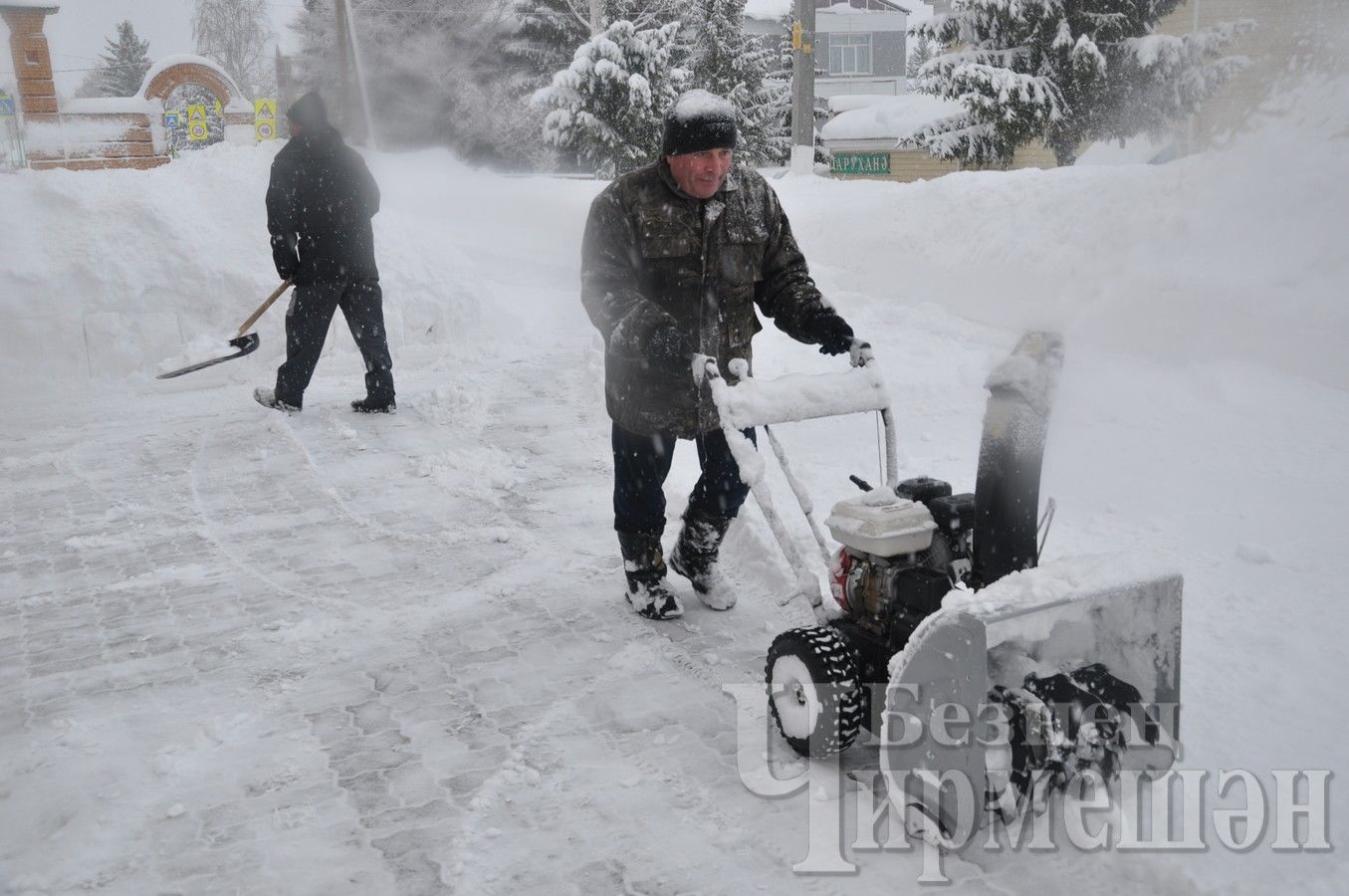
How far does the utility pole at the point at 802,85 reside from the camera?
1633 centimetres

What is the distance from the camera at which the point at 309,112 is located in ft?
23.8

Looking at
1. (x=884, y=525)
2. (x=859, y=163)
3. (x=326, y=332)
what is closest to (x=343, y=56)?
(x=859, y=163)

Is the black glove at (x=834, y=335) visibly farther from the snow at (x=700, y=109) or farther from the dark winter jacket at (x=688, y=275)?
the snow at (x=700, y=109)

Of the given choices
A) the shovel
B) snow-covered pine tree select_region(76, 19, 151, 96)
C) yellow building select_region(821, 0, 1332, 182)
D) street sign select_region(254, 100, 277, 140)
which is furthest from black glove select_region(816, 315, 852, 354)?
snow-covered pine tree select_region(76, 19, 151, 96)

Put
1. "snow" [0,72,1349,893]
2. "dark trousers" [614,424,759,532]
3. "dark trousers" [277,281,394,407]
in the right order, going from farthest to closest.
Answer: "dark trousers" [277,281,394,407]
"dark trousers" [614,424,759,532]
"snow" [0,72,1349,893]

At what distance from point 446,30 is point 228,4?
70.0 feet

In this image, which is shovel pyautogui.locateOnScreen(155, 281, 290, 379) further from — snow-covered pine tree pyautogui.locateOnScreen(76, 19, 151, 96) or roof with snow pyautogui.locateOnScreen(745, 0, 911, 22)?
snow-covered pine tree pyautogui.locateOnScreen(76, 19, 151, 96)

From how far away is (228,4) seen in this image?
48812mm

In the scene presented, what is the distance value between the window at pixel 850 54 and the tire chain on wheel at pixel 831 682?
52.2m

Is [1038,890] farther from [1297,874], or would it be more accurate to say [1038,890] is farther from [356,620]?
[356,620]

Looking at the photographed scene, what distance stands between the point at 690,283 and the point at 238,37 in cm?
5432

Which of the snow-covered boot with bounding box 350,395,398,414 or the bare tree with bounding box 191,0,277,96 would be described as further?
the bare tree with bounding box 191,0,277,96

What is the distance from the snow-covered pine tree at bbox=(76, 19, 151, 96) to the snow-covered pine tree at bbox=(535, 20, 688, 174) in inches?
1662

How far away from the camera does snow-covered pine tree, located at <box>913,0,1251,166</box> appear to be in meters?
14.9
